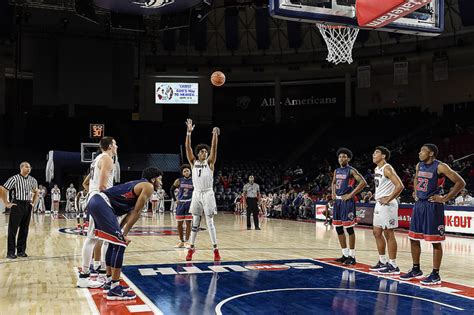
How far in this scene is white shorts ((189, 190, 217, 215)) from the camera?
895cm

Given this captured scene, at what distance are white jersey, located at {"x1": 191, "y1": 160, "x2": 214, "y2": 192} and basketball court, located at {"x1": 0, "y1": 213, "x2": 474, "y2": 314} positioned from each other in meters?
1.29

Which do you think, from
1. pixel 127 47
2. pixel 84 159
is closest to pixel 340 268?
pixel 84 159

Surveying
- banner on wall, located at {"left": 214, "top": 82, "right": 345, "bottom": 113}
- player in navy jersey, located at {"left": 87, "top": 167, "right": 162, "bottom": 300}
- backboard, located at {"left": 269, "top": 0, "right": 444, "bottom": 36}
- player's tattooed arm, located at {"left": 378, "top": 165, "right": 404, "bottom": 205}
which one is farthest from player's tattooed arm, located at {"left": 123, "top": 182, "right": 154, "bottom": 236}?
banner on wall, located at {"left": 214, "top": 82, "right": 345, "bottom": 113}

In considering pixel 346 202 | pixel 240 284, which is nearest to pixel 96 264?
pixel 240 284

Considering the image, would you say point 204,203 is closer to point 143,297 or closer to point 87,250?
point 87,250

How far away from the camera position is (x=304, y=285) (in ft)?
22.4

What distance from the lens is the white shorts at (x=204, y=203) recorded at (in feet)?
29.3

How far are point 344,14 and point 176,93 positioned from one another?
994 inches

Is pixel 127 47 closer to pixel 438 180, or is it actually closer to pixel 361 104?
pixel 361 104

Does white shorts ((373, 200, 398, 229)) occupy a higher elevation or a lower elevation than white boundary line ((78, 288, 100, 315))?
higher

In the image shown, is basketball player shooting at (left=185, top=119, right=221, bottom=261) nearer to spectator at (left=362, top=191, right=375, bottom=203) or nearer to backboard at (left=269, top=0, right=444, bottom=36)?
backboard at (left=269, top=0, right=444, bottom=36)

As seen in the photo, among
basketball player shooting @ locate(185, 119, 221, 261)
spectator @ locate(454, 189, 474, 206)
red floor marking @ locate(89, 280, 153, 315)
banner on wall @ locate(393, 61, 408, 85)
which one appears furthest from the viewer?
banner on wall @ locate(393, 61, 408, 85)

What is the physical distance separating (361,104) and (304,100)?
407 cm

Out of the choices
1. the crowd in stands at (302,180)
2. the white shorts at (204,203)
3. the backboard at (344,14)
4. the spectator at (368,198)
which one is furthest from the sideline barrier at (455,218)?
the white shorts at (204,203)
